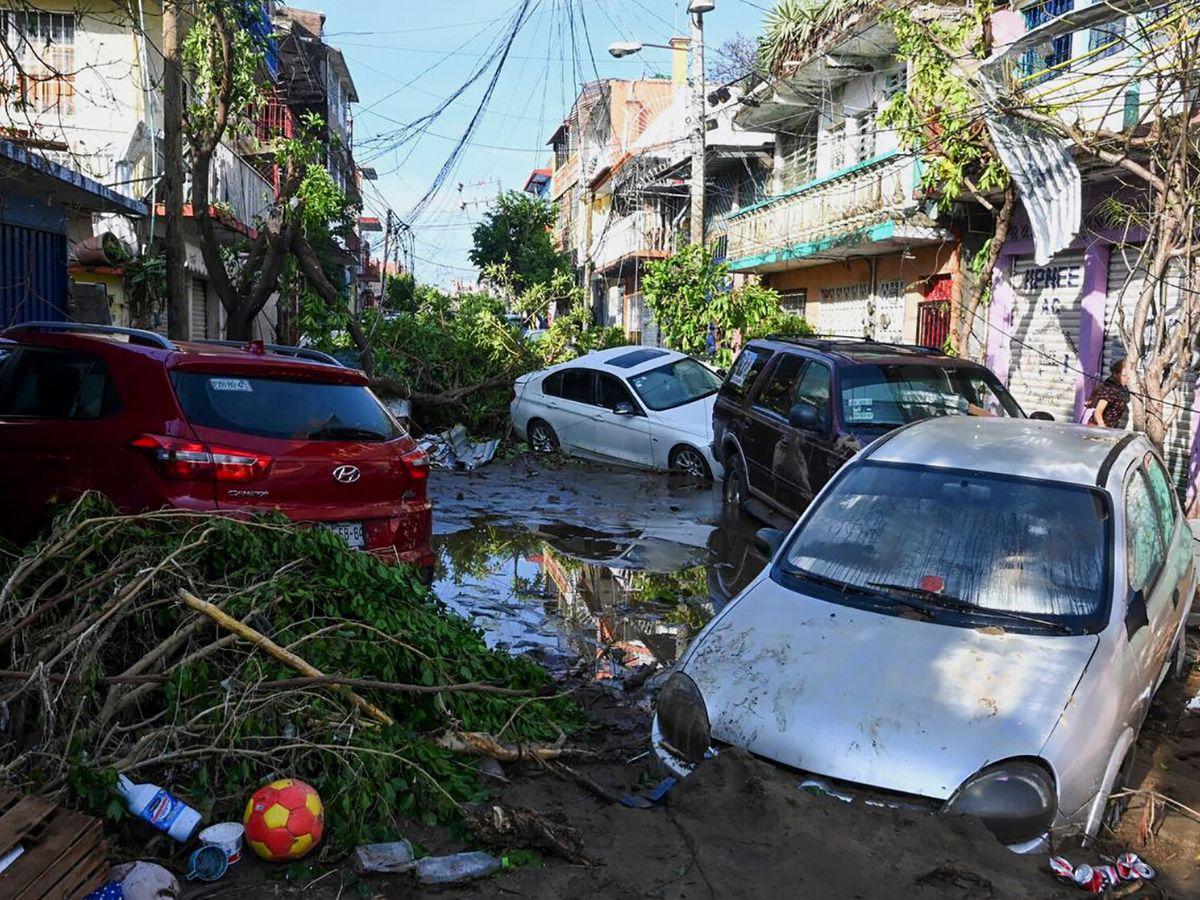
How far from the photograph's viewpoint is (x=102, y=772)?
11.6ft

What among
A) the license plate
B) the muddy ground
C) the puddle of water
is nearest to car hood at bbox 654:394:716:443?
the puddle of water

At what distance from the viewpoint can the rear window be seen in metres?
5.54

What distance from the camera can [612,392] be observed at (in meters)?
14.7

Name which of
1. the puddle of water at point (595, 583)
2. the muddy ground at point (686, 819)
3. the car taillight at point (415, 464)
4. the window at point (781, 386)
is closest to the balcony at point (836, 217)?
the window at point (781, 386)

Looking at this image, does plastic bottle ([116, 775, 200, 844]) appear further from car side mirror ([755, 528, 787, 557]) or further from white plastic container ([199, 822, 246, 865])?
car side mirror ([755, 528, 787, 557])

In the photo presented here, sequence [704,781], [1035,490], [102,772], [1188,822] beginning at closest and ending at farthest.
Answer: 1. [102,772]
2. [704,781]
3. [1188,822]
4. [1035,490]

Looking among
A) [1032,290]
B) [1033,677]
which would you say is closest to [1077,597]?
[1033,677]

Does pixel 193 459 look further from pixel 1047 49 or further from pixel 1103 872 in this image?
pixel 1047 49

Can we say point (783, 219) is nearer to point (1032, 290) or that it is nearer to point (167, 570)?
point (1032, 290)

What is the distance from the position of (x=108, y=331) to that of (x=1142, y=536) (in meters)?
5.96

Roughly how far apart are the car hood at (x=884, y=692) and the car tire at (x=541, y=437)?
11.2m

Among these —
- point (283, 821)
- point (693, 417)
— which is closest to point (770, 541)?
point (283, 821)

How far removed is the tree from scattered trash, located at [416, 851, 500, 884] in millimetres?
47592

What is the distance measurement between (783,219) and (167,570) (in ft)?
68.6
